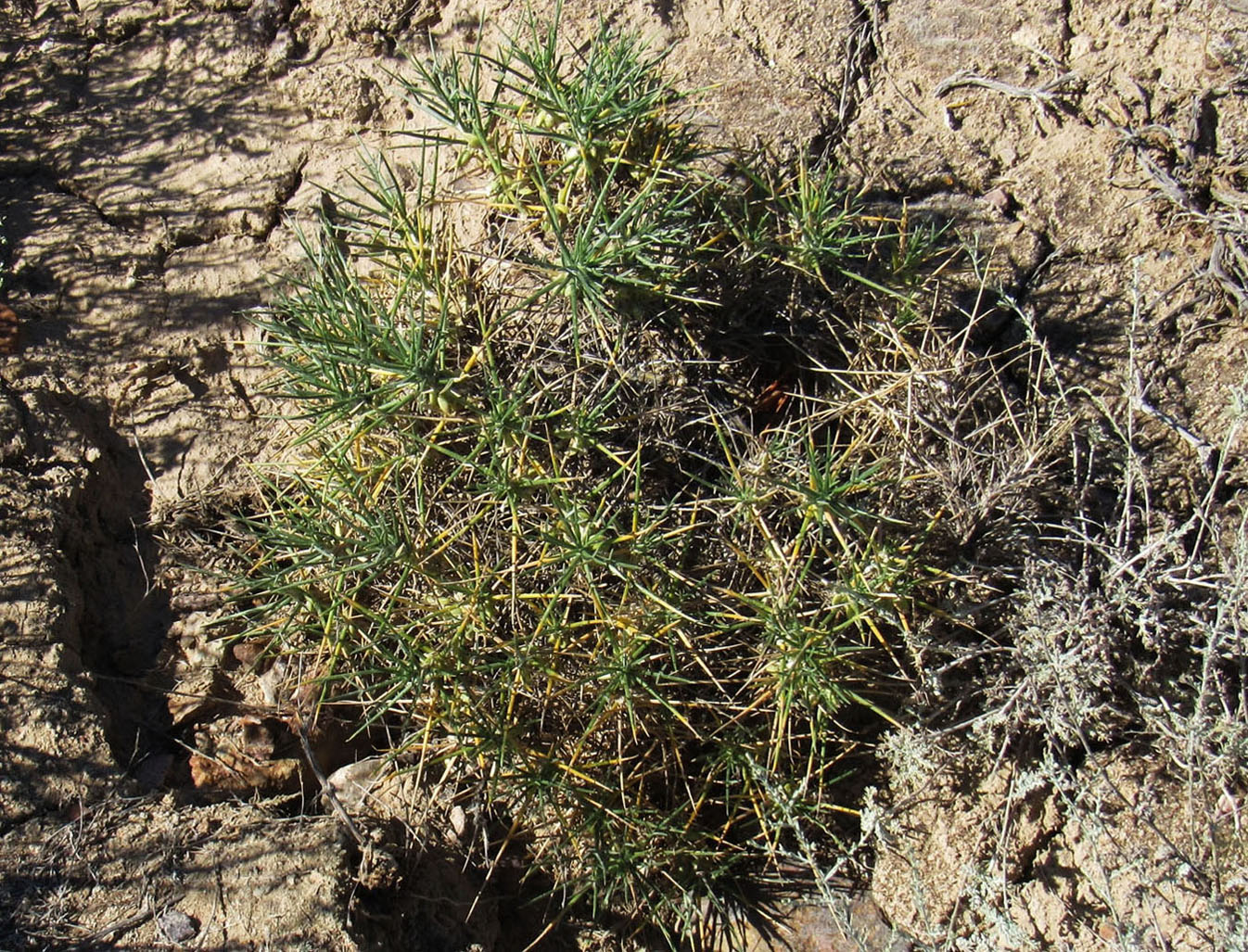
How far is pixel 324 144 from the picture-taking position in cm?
301

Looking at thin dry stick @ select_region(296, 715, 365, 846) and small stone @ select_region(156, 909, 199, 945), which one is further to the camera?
thin dry stick @ select_region(296, 715, 365, 846)

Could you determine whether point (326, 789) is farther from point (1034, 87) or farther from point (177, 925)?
point (1034, 87)

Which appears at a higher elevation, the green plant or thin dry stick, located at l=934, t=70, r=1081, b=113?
thin dry stick, located at l=934, t=70, r=1081, b=113

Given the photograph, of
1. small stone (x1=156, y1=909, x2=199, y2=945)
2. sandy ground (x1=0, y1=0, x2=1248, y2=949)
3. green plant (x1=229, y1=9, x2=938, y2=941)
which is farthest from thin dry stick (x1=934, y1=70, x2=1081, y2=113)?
small stone (x1=156, y1=909, x2=199, y2=945)

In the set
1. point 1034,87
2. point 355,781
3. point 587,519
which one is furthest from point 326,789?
point 1034,87

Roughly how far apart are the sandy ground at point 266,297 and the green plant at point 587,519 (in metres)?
0.31

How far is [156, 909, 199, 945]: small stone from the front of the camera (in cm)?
194

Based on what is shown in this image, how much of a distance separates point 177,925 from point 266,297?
1596 mm

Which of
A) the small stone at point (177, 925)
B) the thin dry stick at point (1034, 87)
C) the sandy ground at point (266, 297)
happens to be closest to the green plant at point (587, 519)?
the sandy ground at point (266, 297)

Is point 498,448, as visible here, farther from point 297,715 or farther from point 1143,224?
point 1143,224

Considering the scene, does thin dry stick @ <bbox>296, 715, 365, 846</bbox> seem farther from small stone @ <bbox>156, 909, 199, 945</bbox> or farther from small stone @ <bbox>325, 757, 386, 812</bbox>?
small stone @ <bbox>156, 909, 199, 945</bbox>

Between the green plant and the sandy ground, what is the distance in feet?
1.01

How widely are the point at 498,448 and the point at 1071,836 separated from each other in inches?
61.4

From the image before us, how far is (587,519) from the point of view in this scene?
210 centimetres
